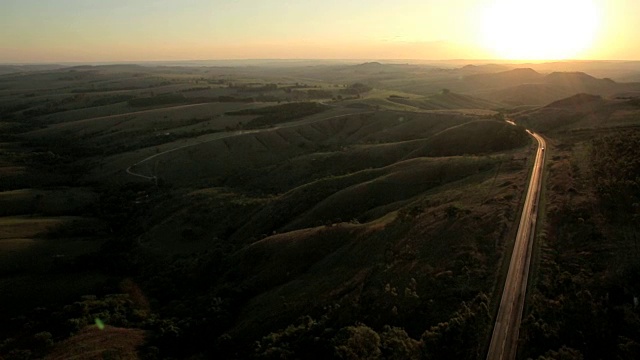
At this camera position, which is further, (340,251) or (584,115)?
(584,115)

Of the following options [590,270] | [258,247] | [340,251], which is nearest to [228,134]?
[258,247]

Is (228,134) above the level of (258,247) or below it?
above

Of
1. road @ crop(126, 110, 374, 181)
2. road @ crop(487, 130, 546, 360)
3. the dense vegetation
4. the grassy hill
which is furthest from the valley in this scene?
road @ crop(126, 110, 374, 181)

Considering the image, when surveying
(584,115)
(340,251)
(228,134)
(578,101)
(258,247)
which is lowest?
(258,247)

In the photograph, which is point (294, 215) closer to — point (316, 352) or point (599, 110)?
point (316, 352)

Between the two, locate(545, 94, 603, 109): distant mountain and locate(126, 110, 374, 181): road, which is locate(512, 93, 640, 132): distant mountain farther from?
→ locate(126, 110, 374, 181): road

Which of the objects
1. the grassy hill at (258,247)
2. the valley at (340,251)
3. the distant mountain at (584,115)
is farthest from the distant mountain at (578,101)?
the grassy hill at (258,247)

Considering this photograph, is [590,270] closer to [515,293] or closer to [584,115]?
[515,293]

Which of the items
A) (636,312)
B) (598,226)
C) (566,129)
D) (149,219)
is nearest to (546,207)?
(598,226)

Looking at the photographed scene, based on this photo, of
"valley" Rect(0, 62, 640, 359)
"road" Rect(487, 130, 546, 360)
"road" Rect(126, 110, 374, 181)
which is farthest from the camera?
"road" Rect(126, 110, 374, 181)
